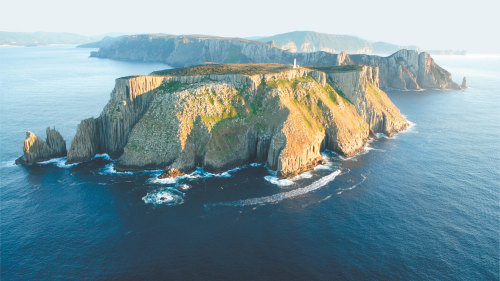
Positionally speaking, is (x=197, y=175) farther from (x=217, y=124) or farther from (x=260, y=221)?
(x=260, y=221)

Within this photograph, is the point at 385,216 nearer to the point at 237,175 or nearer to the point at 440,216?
the point at 440,216

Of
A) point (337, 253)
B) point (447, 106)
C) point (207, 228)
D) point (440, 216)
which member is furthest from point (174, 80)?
point (447, 106)

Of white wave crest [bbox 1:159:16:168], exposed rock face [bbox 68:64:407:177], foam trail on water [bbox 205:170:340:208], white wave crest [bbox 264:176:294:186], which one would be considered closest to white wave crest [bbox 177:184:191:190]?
exposed rock face [bbox 68:64:407:177]

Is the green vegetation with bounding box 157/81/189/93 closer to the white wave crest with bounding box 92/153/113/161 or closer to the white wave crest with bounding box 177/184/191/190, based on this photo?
the white wave crest with bounding box 92/153/113/161

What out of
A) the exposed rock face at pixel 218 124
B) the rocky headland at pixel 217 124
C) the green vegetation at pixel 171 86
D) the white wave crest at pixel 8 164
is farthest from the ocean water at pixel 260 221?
the green vegetation at pixel 171 86

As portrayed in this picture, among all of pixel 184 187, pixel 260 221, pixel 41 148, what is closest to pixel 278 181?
pixel 260 221

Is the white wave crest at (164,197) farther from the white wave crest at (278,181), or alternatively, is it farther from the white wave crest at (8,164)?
the white wave crest at (8,164)

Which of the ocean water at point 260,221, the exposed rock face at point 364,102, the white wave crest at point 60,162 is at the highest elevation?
the exposed rock face at point 364,102
